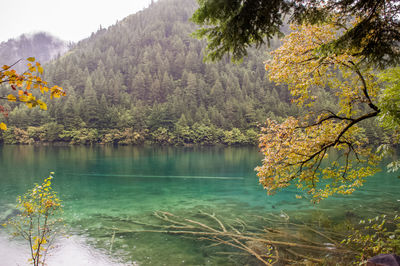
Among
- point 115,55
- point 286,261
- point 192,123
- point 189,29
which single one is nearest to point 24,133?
point 192,123

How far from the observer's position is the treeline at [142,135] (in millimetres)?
84750

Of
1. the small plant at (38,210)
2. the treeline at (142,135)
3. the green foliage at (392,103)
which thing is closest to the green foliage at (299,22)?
the green foliage at (392,103)

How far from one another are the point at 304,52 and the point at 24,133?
93.4 meters

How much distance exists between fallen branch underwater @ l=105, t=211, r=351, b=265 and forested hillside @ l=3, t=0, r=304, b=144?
66757 mm

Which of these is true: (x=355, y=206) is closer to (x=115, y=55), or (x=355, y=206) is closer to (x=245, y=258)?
(x=245, y=258)

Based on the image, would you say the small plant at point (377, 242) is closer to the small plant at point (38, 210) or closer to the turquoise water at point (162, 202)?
the turquoise water at point (162, 202)

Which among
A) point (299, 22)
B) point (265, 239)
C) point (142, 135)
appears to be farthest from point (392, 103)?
point (142, 135)

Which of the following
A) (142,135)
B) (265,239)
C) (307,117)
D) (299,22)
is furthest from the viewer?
(142,135)

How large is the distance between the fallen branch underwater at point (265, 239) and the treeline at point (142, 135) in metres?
76.5

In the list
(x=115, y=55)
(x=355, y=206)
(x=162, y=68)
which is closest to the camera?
(x=355, y=206)

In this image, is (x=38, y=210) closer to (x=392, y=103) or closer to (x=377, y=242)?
(x=392, y=103)

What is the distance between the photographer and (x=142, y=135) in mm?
91188

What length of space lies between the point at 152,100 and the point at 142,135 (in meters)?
28.9

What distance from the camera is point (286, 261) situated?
8477 millimetres
